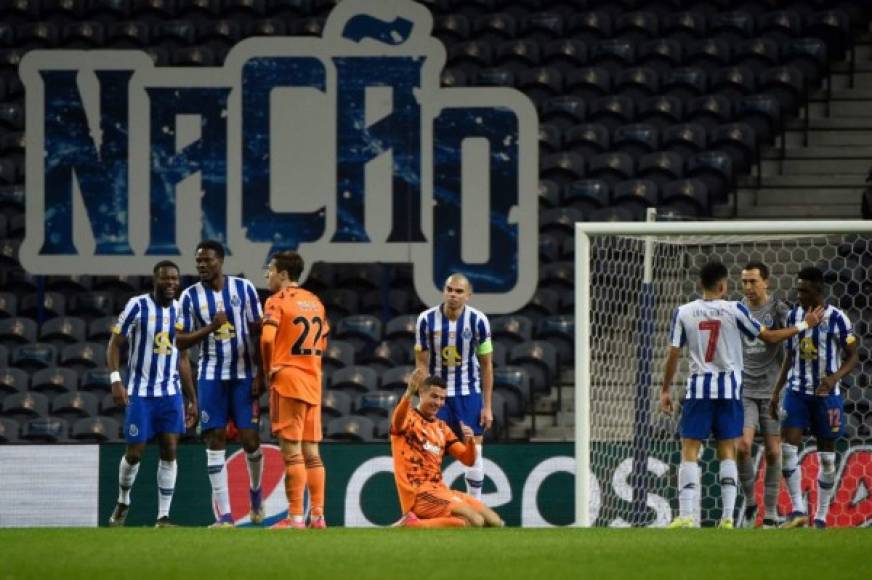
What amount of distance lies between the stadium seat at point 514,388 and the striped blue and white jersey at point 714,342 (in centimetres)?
369

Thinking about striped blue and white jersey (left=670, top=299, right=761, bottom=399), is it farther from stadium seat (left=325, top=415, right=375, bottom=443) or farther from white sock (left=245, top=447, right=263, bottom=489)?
stadium seat (left=325, top=415, right=375, bottom=443)

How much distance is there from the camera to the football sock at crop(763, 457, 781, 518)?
11547 mm

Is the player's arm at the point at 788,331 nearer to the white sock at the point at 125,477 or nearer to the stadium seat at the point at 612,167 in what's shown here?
the white sock at the point at 125,477

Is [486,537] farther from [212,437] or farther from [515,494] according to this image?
[515,494]

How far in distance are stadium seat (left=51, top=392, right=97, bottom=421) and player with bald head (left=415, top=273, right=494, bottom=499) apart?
13.5 feet

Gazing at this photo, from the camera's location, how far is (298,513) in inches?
410

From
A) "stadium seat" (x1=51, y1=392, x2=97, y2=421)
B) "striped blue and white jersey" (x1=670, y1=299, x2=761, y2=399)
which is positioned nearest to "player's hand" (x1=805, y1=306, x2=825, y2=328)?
"striped blue and white jersey" (x1=670, y1=299, x2=761, y2=399)

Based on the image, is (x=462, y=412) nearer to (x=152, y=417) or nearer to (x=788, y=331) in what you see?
(x=152, y=417)

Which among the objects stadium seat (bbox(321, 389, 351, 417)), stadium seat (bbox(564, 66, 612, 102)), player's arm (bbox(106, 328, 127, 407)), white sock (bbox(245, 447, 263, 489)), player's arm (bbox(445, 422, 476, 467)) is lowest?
white sock (bbox(245, 447, 263, 489))

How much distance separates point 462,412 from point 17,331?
557 centimetres

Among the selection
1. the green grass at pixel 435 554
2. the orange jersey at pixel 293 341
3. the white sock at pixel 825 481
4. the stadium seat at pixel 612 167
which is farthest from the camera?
the stadium seat at pixel 612 167

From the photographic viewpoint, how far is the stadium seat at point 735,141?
53.6ft

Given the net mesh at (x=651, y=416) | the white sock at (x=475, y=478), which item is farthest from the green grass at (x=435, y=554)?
A: the net mesh at (x=651, y=416)

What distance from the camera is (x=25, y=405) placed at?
14.8 metres
